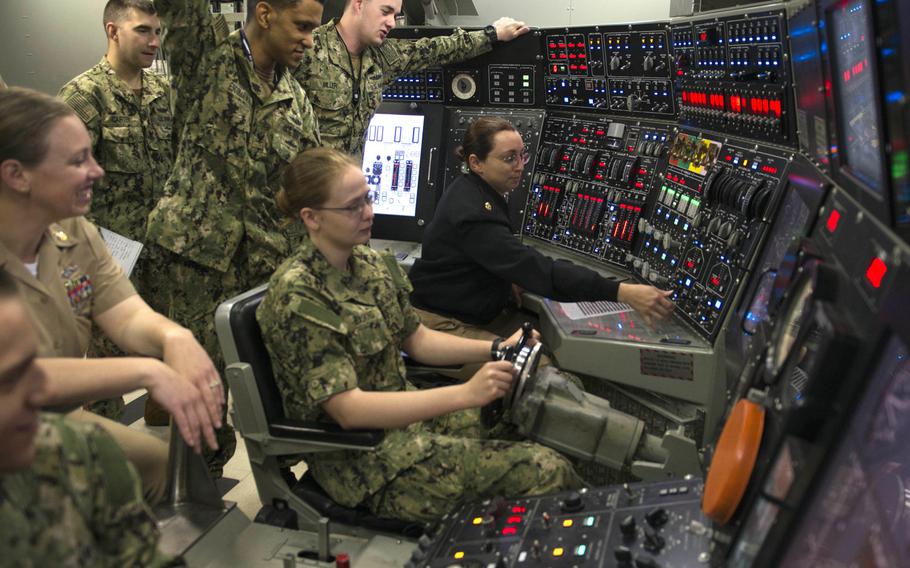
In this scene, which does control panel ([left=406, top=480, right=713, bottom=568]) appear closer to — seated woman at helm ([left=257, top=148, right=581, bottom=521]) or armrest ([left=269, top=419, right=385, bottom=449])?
seated woman at helm ([left=257, top=148, right=581, bottom=521])

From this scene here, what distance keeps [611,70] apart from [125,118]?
6.82ft

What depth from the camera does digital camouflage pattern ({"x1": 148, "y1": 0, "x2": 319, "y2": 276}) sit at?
2.80 m

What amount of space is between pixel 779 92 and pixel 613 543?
137 cm

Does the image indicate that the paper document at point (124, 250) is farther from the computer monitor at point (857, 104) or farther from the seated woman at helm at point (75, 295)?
the computer monitor at point (857, 104)

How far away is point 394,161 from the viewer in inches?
183

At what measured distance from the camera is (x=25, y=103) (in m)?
1.92

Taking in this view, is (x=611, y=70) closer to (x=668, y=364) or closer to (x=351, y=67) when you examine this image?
(x=351, y=67)

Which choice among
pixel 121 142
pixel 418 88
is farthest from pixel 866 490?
pixel 418 88

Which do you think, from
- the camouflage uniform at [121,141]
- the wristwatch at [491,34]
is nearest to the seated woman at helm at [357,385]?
the camouflage uniform at [121,141]

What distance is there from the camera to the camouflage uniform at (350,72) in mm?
3766

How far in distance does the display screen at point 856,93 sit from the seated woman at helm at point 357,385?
916 mm

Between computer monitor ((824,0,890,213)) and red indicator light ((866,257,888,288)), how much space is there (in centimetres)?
7

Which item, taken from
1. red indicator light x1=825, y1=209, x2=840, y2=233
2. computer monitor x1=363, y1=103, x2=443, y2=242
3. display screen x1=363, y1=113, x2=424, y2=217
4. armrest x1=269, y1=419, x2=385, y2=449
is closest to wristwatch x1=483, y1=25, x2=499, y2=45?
computer monitor x1=363, y1=103, x2=443, y2=242

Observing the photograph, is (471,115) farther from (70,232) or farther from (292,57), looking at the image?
(70,232)
